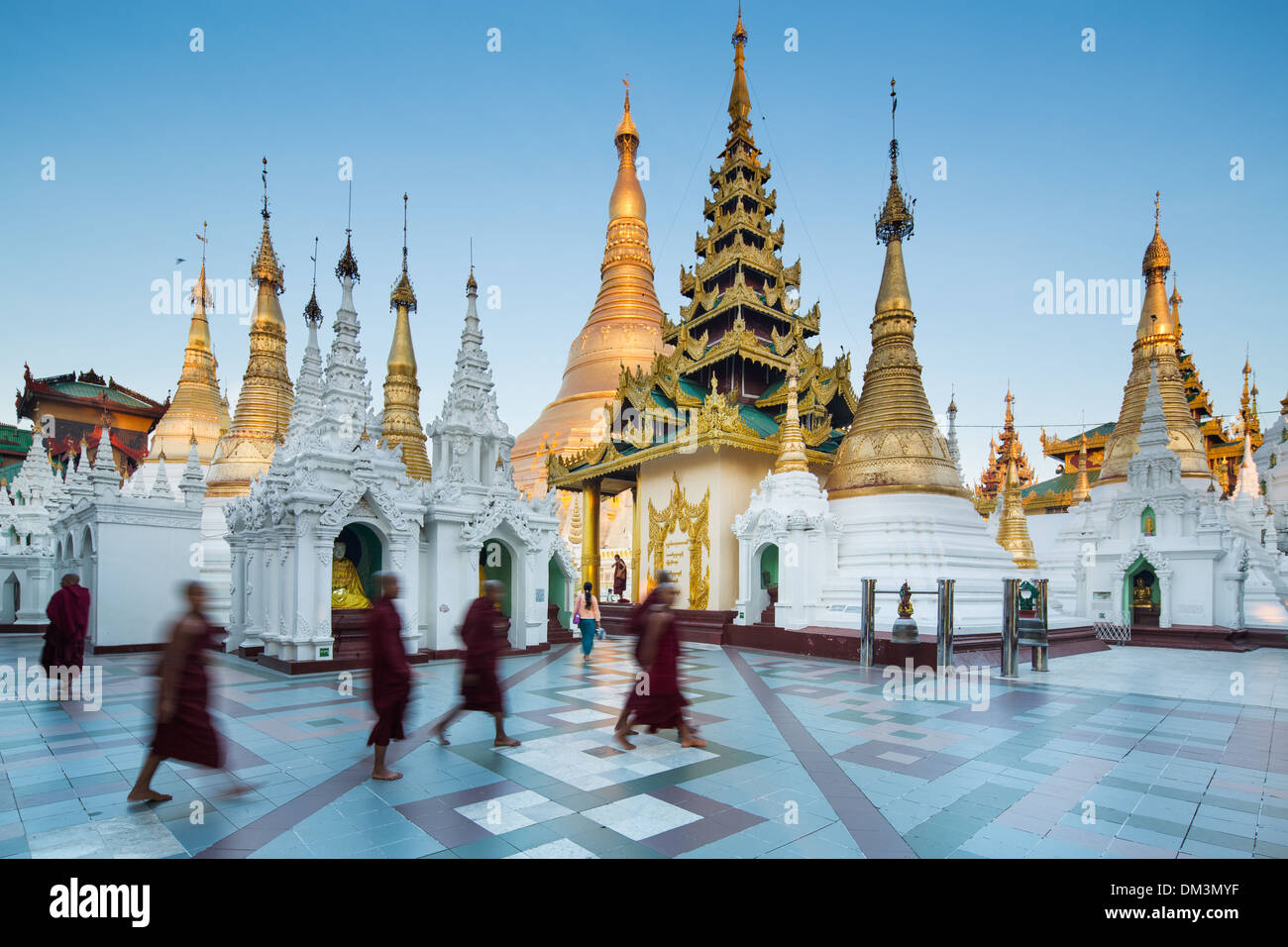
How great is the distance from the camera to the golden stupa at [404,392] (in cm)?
2370

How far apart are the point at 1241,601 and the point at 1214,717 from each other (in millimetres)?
13420

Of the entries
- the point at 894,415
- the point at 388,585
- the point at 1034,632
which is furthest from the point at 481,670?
the point at 894,415

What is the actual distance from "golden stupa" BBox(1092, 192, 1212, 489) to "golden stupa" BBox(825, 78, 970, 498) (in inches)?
426

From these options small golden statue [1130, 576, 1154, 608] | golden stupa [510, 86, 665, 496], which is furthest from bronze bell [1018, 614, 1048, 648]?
golden stupa [510, 86, 665, 496]

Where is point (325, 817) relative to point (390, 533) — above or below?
below

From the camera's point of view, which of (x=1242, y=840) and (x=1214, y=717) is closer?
(x=1242, y=840)

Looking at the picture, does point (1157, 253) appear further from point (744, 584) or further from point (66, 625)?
point (66, 625)

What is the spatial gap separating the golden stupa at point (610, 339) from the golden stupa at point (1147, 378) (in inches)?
712

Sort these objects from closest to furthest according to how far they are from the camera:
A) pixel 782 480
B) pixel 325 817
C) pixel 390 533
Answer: pixel 325 817 < pixel 390 533 < pixel 782 480

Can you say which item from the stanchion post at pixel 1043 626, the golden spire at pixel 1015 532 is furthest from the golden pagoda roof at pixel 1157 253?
the stanchion post at pixel 1043 626
